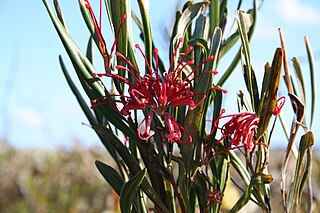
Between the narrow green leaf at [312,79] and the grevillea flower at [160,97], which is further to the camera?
the narrow green leaf at [312,79]

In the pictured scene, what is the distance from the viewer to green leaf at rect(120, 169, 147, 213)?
1.41 ft

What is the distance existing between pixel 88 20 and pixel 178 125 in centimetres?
14

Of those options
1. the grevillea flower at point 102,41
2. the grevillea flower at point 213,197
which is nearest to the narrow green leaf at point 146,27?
the grevillea flower at point 102,41

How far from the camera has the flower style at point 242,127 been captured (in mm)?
452

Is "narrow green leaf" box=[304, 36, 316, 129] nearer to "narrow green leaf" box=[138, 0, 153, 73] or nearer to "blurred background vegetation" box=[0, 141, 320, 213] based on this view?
"narrow green leaf" box=[138, 0, 153, 73]

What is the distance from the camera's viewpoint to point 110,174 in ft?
1.61

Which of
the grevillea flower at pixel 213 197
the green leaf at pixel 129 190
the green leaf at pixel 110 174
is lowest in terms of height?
the grevillea flower at pixel 213 197

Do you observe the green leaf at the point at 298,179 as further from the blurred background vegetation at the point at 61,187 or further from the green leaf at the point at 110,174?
the blurred background vegetation at the point at 61,187

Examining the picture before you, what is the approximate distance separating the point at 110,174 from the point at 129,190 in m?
0.05

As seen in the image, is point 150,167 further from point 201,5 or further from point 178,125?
point 201,5

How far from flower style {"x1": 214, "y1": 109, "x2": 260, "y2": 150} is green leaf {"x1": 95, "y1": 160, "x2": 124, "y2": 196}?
113 millimetres

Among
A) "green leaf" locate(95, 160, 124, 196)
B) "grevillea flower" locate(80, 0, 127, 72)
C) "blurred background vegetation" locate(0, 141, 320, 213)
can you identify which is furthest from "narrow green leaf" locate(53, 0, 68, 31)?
"blurred background vegetation" locate(0, 141, 320, 213)

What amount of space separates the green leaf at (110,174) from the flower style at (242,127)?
11cm

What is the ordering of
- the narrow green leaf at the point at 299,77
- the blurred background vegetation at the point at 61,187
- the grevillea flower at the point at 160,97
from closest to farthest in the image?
the grevillea flower at the point at 160,97 < the narrow green leaf at the point at 299,77 < the blurred background vegetation at the point at 61,187
